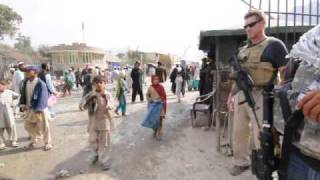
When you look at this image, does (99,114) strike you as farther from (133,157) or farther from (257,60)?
(257,60)

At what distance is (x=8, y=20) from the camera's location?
4112 cm

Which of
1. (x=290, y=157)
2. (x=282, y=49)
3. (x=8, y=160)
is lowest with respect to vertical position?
(x=8, y=160)

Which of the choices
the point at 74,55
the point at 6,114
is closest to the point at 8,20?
the point at 74,55

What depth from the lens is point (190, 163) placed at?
7051 mm

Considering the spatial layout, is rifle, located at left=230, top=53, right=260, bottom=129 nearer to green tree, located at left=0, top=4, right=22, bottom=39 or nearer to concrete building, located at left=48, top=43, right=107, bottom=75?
green tree, located at left=0, top=4, right=22, bottom=39

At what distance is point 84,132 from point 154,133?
74.4 inches

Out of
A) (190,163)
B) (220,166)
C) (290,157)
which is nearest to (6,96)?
(190,163)

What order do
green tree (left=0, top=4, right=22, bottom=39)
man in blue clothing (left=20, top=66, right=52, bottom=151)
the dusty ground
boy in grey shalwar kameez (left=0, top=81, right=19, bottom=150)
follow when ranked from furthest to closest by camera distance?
green tree (left=0, top=4, right=22, bottom=39)
boy in grey shalwar kameez (left=0, top=81, right=19, bottom=150)
man in blue clothing (left=20, top=66, right=52, bottom=151)
the dusty ground

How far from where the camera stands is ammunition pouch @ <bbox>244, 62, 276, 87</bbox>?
163 inches

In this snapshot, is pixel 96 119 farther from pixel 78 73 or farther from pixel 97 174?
pixel 78 73

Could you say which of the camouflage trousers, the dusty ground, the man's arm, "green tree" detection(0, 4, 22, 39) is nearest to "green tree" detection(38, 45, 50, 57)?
"green tree" detection(0, 4, 22, 39)

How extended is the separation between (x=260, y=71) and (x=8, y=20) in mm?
40493

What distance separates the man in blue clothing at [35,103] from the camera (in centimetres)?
859

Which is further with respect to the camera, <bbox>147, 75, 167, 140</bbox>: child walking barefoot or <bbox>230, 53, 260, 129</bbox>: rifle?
<bbox>147, 75, 167, 140</bbox>: child walking barefoot
